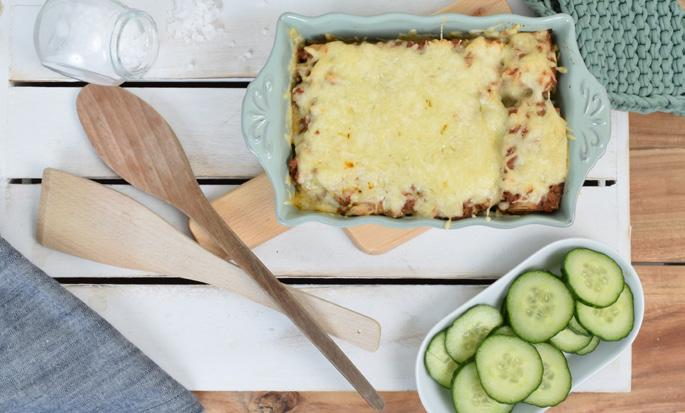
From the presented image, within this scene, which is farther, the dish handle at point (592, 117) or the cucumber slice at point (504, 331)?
the cucumber slice at point (504, 331)

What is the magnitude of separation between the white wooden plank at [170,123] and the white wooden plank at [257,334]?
0.76ft

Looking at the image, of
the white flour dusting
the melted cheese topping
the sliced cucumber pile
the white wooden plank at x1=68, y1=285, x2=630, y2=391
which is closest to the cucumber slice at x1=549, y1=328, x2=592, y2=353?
the sliced cucumber pile

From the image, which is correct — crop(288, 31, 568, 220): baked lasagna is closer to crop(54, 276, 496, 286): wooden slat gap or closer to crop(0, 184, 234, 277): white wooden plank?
crop(54, 276, 496, 286): wooden slat gap

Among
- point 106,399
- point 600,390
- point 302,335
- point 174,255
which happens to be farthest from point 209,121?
point 600,390

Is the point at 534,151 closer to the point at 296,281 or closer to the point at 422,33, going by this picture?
the point at 422,33

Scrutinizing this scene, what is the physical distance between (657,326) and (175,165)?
3.07ft

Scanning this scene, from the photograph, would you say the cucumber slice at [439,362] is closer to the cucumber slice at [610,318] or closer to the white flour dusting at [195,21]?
the cucumber slice at [610,318]

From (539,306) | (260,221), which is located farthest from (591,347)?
(260,221)

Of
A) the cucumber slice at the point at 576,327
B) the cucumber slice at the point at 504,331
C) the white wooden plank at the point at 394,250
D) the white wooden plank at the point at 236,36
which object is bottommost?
the cucumber slice at the point at 576,327

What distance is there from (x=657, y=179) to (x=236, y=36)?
2.67 ft

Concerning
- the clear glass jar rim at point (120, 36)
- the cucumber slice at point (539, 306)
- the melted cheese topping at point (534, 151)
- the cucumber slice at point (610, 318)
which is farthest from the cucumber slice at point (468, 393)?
the clear glass jar rim at point (120, 36)

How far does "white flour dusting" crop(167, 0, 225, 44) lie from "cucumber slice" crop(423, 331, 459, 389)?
2.18 ft

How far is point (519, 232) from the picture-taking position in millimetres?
1334

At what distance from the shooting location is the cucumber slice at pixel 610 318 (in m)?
1.27
